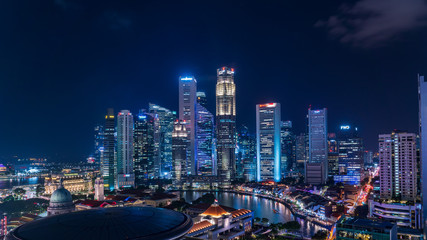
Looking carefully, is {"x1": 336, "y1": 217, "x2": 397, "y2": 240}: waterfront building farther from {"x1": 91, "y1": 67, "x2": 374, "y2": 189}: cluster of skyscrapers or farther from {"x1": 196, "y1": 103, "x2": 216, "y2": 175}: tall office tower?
{"x1": 196, "y1": 103, "x2": 216, "y2": 175}: tall office tower

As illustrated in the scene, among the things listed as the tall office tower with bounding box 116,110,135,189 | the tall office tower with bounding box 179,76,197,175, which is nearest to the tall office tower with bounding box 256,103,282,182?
the tall office tower with bounding box 179,76,197,175

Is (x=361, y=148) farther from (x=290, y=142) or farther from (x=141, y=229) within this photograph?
(x=141, y=229)

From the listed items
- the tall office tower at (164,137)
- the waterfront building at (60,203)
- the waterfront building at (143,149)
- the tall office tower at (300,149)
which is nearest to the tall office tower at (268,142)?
the waterfront building at (143,149)

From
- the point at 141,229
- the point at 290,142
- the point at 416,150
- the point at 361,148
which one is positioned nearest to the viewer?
the point at 141,229

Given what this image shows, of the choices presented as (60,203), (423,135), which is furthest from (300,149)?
(60,203)

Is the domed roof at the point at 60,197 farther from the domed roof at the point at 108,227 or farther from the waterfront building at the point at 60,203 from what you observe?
the domed roof at the point at 108,227

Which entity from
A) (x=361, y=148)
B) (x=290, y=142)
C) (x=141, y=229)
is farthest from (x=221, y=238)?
Answer: (x=290, y=142)

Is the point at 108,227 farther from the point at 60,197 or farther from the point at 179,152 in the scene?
the point at 179,152
